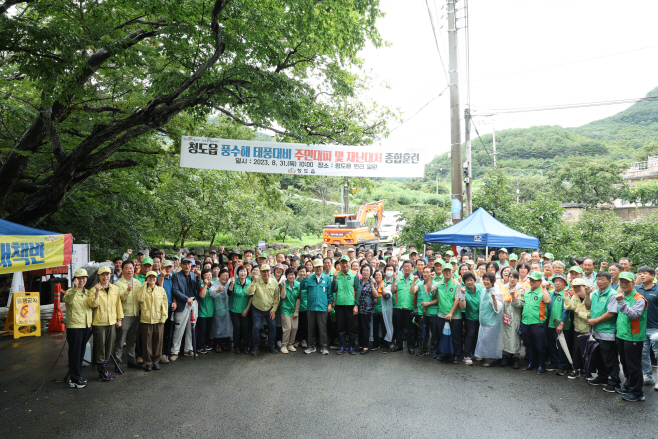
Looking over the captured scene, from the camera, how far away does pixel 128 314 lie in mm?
6387

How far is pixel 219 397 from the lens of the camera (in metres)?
5.32

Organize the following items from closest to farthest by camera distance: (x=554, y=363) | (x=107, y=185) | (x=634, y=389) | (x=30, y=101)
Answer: (x=634, y=389) → (x=554, y=363) → (x=30, y=101) → (x=107, y=185)

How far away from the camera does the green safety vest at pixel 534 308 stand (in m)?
6.13

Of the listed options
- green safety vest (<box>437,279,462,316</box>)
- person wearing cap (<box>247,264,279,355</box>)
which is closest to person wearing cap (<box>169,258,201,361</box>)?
person wearing cap (<box>247,264,279,355</box>)

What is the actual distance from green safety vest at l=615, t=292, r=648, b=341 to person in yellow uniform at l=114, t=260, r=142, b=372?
7238mm

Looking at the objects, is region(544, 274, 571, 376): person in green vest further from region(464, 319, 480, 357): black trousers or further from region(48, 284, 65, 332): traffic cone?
region(48, 284, 65, 332): traffic cone

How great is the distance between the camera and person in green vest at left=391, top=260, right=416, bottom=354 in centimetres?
731

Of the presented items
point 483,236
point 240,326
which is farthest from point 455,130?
point 240,326

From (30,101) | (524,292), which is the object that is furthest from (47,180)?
(524,292)

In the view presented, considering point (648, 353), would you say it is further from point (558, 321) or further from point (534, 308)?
point (534, 308)

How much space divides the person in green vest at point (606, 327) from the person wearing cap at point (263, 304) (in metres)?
5.12

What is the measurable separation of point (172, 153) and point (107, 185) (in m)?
2.97

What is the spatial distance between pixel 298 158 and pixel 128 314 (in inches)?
173

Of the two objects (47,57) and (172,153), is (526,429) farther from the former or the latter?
(172,153)
